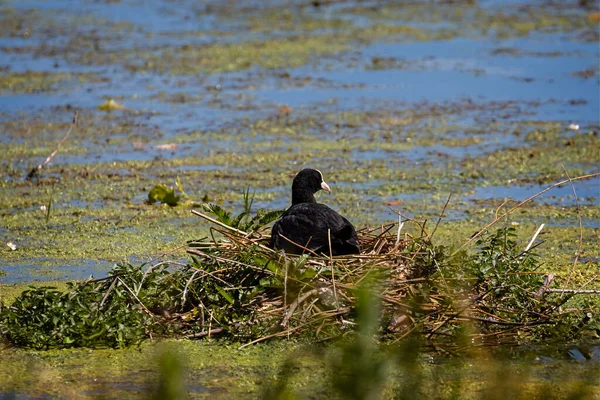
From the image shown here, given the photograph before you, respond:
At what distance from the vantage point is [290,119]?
36.2ft

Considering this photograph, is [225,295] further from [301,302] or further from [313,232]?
[313,232]

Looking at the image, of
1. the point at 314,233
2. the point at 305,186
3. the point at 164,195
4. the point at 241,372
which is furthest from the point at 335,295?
the point at 164,195

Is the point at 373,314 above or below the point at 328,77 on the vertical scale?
above

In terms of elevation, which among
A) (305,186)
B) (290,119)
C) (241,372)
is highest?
(305,186)

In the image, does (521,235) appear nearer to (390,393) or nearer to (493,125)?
(390,393)

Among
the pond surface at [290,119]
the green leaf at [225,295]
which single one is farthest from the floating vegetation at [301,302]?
the pond surface at [290,119]

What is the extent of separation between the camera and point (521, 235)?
723cm

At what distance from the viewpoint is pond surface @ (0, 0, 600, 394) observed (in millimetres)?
7723

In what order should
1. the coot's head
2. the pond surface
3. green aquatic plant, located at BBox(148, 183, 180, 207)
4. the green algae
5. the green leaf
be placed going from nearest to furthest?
the green algae → the green leaf → the coot's head → the pond surface → green aquatic plant, located at BBox(148, 183, 180, 207)

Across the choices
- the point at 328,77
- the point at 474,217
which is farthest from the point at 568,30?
the point at 474,217

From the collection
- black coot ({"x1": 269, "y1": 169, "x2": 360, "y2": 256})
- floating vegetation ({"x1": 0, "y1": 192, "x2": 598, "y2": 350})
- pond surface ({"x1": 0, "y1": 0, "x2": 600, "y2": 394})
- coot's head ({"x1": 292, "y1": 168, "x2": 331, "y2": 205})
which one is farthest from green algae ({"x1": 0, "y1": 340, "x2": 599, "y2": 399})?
coot's head ({"x1": 292, "y1": 168, "x2": 331, "y2": 205})

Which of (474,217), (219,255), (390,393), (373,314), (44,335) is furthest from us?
(474,217)

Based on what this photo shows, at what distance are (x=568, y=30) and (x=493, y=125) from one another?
5449mm

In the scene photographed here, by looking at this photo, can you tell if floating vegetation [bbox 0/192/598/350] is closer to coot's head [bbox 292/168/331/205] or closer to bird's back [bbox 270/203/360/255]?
bird's back [bbox 270/203/360/255]
